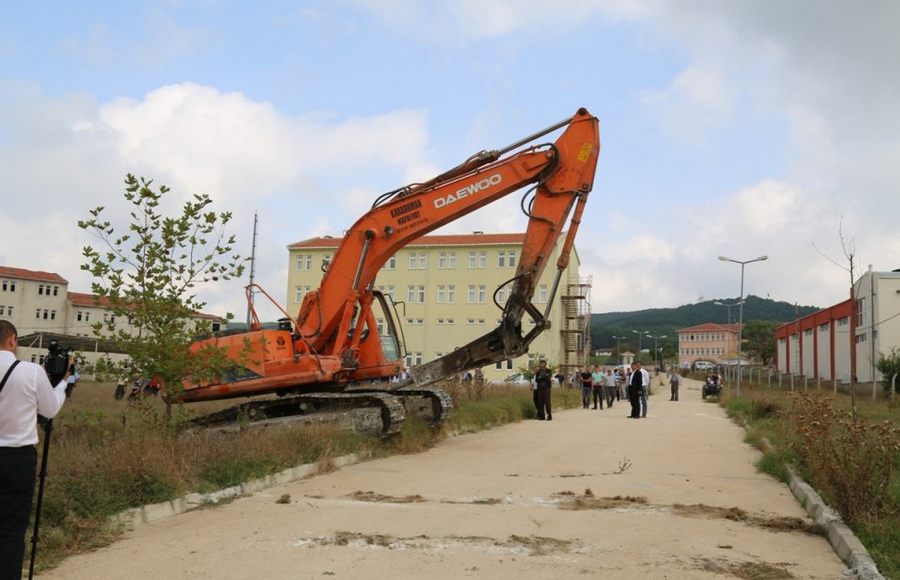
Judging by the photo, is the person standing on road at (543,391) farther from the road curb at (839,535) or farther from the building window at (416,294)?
the building window at (416,294)

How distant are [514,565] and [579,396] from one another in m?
29.2

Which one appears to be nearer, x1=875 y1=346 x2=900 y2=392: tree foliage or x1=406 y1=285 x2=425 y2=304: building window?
x1=875 y1=346 x2=900 y2=392: tree foliage

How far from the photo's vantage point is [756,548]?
21.7 feet

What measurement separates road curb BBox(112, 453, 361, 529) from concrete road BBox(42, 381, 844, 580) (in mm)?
164

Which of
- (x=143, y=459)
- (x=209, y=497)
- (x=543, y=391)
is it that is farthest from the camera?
(x=543, y=391)

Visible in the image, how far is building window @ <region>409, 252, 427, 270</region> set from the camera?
72.3 metres

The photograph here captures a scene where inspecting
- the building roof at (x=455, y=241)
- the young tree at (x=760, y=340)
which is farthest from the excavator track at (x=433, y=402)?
the young tree at (x=760, y=340)

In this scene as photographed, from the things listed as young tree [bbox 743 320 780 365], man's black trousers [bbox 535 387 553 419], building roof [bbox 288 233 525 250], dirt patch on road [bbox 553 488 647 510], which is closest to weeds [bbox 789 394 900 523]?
dirt patch on road [bbox 553 488 647 510]

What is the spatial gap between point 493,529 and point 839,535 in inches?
114

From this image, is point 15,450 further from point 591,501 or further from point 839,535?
point 839,535

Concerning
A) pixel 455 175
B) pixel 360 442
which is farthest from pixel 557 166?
pixel 360 442

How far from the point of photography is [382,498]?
8711 mm

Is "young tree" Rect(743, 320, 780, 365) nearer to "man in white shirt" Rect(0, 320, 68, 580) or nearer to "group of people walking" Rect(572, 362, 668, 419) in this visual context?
"group of people walking" Rect(572, 362, 668, 419)

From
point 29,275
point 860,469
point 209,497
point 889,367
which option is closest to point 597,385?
point 889,367
